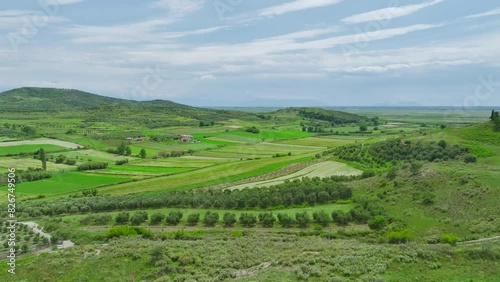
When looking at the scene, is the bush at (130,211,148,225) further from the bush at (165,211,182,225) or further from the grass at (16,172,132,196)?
the grass at (16,172,132,196)

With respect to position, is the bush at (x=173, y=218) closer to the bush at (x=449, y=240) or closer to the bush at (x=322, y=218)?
the bush at (x=322, y=218)

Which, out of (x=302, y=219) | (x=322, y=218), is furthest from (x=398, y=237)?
(x=302, y=219)

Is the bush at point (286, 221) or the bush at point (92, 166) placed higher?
the bush at point (92, 166)

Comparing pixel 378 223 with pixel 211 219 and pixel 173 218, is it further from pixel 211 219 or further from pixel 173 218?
pixel 173 218

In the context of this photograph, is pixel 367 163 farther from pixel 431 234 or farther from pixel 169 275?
pixel 169 275

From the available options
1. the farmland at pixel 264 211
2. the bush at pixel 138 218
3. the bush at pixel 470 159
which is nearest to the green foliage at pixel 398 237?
the farmland at pixel 264 211

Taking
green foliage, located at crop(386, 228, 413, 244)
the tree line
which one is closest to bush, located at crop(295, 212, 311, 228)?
the tree line
